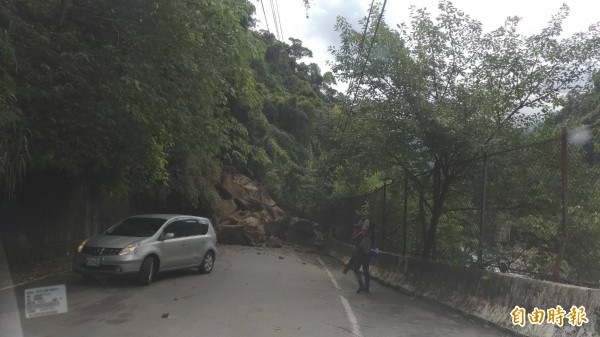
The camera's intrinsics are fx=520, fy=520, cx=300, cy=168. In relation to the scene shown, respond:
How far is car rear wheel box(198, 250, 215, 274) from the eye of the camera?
1398 centimetres

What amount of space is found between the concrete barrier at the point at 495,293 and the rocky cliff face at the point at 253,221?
1347 centimetres

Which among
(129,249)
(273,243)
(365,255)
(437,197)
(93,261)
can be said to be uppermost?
(437,197)

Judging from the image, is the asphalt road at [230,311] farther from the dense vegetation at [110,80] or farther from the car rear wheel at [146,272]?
the dense vegetation at [110,80]

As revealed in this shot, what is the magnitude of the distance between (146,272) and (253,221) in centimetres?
1681

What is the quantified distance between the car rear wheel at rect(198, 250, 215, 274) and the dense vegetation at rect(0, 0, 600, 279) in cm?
293

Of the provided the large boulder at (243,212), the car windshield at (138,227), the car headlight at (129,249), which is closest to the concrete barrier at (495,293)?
the car windshield at (138,227)

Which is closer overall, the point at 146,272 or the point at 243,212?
the point at 146,272

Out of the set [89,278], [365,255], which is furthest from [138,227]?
[365,255]

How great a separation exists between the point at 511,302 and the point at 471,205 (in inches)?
202

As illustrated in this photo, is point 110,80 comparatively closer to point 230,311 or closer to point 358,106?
point 230,311

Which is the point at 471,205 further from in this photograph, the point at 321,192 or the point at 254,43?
the point at 321,192

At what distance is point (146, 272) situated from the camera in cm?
1125

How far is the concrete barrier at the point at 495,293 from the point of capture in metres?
6.62

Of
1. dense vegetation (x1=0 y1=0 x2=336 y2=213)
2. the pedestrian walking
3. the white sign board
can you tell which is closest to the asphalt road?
the white sign board
